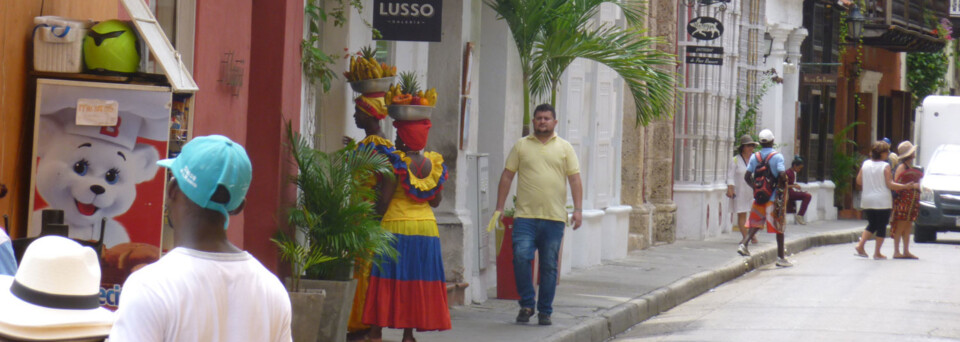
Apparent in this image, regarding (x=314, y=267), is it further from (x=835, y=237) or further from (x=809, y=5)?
(x=809, y=5)

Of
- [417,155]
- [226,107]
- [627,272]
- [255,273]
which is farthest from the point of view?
[627,272]

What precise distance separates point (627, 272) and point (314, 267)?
815cm

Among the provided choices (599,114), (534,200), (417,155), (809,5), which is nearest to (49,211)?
(417,155)

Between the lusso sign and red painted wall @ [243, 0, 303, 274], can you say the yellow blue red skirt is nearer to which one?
red painted wall @ [243, 0, 303, 274]

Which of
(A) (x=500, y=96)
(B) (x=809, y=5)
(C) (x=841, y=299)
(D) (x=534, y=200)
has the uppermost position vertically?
(B) (x=809, y=5)

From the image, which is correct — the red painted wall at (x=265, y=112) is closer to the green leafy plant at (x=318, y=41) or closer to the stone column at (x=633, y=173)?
the green leafy plant at (x=318, y=41)

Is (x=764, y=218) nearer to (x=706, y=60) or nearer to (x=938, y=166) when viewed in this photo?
(x=706, y=60)

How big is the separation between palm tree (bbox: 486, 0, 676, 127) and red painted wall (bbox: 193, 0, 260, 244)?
176 inches

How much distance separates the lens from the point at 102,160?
6.05 meters

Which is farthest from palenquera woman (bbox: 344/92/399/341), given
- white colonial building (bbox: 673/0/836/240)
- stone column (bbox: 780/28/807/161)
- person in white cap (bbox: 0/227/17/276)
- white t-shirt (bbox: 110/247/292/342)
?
stone column (bbox: 780/28/807/161)

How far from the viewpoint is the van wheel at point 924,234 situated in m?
25.8

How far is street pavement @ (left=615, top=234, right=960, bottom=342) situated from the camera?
37.4 feet

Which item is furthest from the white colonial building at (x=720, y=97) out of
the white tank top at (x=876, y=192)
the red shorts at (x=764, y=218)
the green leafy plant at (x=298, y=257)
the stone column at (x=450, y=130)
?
the green leafy plant at (x=298, y=257)

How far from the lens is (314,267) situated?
857 centimetres
